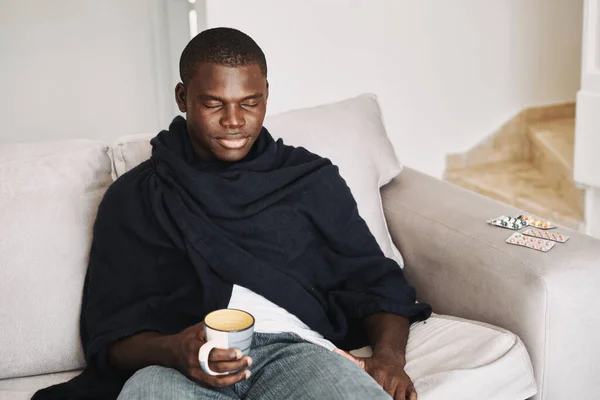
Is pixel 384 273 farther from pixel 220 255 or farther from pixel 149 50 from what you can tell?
pixel 149 50

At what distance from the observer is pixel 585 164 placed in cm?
298

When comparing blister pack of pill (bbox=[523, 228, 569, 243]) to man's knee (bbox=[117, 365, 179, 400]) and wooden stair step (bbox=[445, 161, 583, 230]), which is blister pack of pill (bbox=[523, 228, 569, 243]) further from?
wooden stair step (bbox=[445, 161, 583, 230])

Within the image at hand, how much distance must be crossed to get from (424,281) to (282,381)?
0.60 metres

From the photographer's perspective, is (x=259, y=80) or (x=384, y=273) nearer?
(x=259, y=80)

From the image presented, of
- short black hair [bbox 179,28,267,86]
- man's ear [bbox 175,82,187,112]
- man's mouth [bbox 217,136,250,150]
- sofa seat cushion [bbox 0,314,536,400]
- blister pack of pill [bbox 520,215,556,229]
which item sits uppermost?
short black hair [bbox 179,28,267,86]

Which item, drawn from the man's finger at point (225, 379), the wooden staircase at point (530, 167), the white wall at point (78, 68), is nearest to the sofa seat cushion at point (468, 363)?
the man's finger at point (225, 379)

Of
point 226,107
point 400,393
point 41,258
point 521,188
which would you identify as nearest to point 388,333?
point 400,393

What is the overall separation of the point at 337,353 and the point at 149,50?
1.98 metres

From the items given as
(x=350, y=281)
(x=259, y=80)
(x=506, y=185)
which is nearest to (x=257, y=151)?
(x=259, y=80)

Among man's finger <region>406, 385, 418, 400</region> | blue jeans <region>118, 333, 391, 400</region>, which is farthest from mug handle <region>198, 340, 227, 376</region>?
man's finger <region>406, 385, 418, 400</region>

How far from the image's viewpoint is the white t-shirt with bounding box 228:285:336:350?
1.47 m

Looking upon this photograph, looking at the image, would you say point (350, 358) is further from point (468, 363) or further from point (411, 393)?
point (468, 363)

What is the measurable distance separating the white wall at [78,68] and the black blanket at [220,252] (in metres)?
1.51

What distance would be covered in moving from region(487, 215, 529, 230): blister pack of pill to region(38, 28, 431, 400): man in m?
0.26
